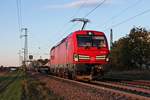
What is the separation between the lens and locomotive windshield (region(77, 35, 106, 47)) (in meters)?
29.7

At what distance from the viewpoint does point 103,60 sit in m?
28.9

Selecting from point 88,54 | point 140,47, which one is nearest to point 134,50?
point 140,47

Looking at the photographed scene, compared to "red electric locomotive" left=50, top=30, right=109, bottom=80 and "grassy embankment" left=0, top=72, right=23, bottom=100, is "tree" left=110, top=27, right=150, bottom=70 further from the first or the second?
"red electric locomotive" left=50, top=30, right=109, bottom=80

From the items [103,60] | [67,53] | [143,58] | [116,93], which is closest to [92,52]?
[103,60]

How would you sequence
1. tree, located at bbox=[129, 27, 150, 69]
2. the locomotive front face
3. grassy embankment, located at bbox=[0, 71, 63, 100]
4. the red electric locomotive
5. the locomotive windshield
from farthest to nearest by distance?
tree, located at bbox=[129, 27, 150, 69] < the locomotive windshield < the locomotive front face < the red electric locomotive < grassy embankment, located at bbox=[0, 71, 63, 100]

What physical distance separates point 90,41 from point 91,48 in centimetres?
75

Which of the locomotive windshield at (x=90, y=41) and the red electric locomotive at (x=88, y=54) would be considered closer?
the red electric locomotive at (x=88, y=54)

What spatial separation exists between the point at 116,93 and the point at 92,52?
11421 mm

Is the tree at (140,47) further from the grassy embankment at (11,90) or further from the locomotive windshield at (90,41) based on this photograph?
the locomotive windshield at (90,41)

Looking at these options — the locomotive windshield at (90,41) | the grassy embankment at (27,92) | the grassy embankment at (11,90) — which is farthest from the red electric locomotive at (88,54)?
the grassy embankment at (11,90)

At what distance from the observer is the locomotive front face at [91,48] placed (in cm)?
2877

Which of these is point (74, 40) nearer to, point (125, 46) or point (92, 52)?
point (92, 52)

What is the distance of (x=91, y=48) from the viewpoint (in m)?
29.3

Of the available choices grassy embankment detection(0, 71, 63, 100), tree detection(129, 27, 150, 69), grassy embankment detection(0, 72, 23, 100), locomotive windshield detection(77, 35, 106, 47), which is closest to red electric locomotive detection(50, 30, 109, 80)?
locomotive windshield detection(77, 35, 106, 47)
